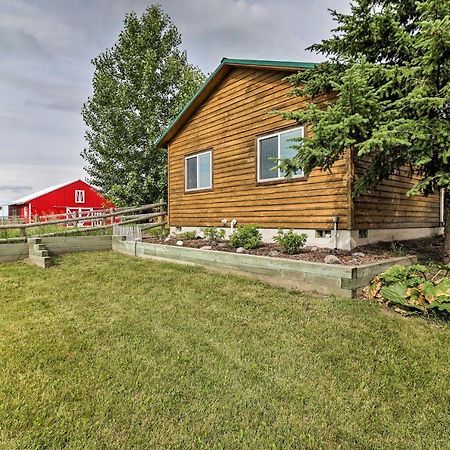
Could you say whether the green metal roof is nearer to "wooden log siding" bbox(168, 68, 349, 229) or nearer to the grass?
"wooden log siding" bbox(168, 68, 349, 229)

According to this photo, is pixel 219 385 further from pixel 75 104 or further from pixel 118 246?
pixel 75 104

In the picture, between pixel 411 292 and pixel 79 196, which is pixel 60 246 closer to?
pixel 411 292

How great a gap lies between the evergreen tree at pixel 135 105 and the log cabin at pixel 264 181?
756 centimetres

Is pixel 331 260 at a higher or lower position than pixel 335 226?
lower

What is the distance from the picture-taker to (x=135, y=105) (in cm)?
1892

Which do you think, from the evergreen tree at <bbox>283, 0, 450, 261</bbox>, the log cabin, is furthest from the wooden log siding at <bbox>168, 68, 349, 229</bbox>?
the evergreen tree at <bbox>283, 0, 450, 261</bbox>

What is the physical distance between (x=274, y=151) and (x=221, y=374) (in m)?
6.20

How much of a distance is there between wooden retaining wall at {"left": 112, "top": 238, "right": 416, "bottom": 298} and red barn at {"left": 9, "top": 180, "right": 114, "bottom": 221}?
908 inches

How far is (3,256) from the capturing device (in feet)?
27.0

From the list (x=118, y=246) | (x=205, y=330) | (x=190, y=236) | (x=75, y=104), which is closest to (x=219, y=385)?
(x=205, y=330)

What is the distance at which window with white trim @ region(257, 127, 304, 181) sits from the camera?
24.3 feet

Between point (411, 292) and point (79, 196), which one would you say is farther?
point (79, 196)

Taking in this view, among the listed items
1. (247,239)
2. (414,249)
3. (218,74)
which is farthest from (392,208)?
(218,74)

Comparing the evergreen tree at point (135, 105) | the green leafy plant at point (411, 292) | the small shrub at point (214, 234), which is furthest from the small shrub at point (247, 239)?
the evergreen tree at point (135, 105)
